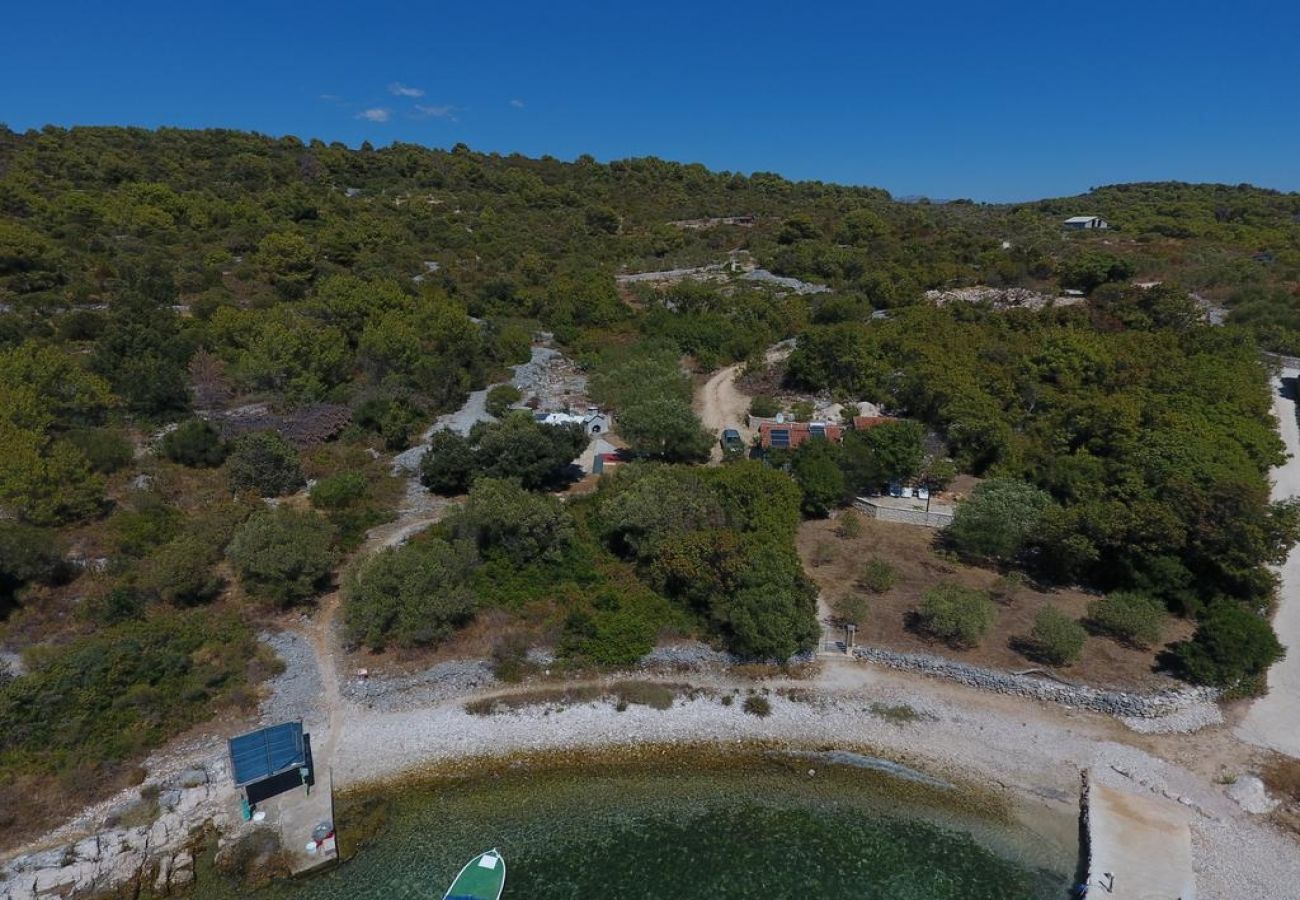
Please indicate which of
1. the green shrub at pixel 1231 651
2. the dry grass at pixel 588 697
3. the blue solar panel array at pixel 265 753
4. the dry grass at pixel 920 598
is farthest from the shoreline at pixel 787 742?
the green shrub at pixel 1231 651

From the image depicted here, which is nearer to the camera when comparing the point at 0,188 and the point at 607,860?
the point at 607,860

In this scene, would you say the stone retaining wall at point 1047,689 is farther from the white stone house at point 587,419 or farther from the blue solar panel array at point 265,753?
the white stone house at point 587,419

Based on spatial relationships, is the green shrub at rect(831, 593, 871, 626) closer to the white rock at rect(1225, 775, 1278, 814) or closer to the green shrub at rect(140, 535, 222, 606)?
the white rock at rect(1225, 775, 1278, 814)

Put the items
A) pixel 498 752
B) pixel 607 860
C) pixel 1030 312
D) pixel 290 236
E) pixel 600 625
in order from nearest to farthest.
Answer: pixel 607 860 < pixel 498 752 < pixel 600 625 < pixel 1030 312 < pixel 290 236

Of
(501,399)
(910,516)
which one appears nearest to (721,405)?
(501,399)

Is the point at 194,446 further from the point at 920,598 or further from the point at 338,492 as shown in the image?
the point at 920,598

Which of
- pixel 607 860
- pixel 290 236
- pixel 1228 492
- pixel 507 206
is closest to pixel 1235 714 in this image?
pixel 1228 492

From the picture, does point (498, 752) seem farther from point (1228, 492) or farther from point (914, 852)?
point (1228, 492)
